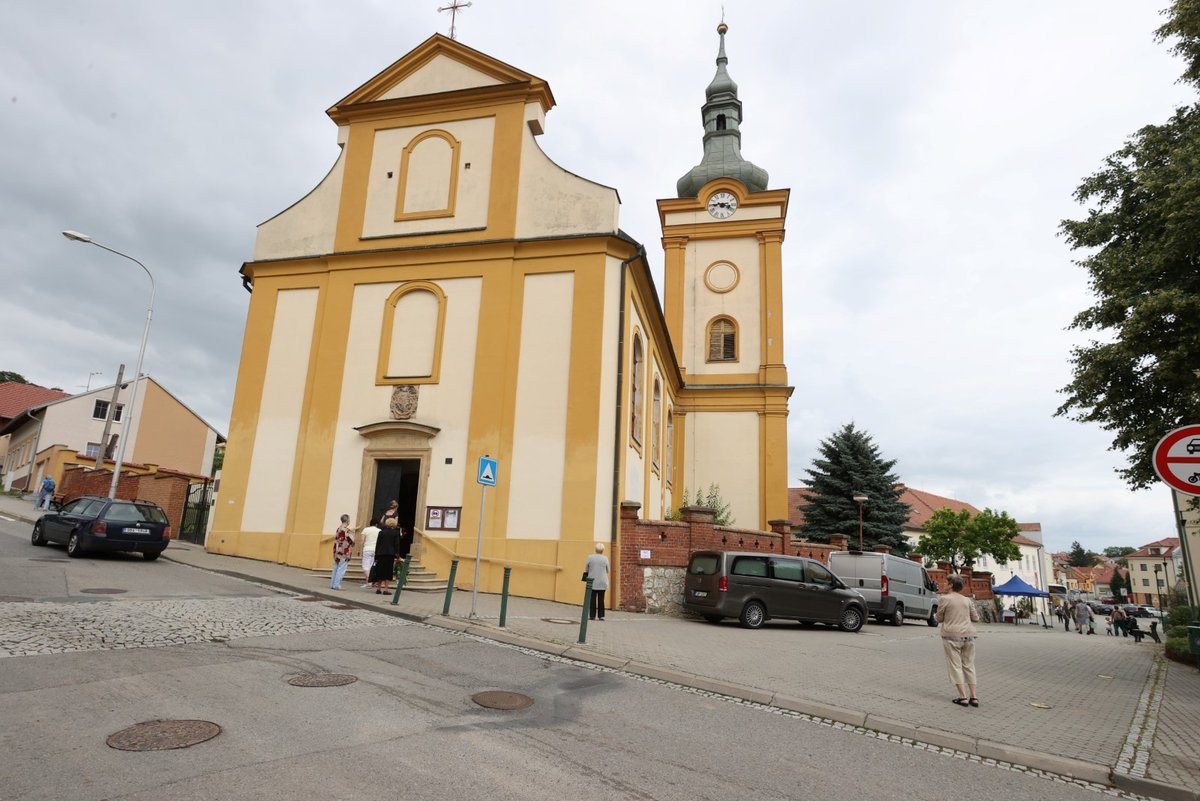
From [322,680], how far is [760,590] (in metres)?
10.5

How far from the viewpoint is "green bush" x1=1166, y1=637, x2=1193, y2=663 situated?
1307 cm

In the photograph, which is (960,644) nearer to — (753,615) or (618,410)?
(753,615)

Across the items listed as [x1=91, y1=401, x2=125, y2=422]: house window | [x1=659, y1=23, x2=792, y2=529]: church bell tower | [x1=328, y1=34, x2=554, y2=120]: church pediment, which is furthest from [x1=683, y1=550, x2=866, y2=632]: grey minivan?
[x1=91, y1=401, x2=125, y2=422]: house window

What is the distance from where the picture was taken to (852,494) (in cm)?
3381

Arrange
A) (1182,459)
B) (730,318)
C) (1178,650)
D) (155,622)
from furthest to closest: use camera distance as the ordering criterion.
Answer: (730,318), (1178,650), (155,622), (1182,459)

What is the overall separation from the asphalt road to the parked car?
6852 millimetres

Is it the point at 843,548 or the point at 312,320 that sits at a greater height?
the point at 312,320

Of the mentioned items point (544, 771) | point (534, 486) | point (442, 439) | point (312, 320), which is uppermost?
point (312, 320)

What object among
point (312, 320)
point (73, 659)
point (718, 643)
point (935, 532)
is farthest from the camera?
point (935, 532)

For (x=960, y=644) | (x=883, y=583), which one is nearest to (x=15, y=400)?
(x=883, y=583)

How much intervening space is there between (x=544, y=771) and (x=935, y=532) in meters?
54.1

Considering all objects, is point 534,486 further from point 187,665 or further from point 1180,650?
point 1180,650

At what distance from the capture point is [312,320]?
19.2 metres

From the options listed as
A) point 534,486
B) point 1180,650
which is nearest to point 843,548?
point 1180,650
